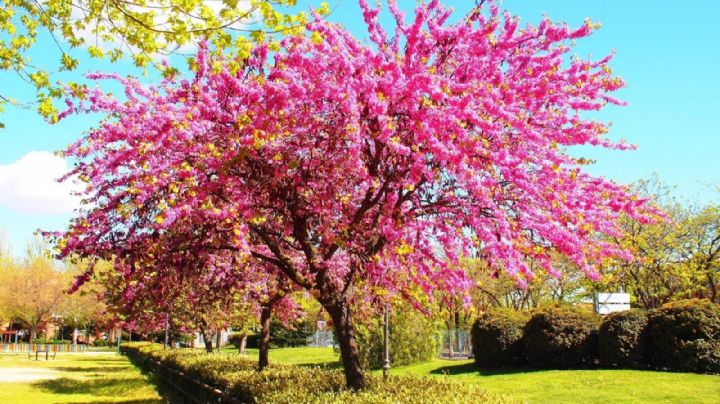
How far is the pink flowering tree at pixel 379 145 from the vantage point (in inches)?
330

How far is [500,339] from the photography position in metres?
21.2

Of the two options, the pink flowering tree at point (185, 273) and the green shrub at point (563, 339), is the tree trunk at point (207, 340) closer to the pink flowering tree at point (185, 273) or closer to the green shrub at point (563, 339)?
the pink flowering tree at point (185, 273)

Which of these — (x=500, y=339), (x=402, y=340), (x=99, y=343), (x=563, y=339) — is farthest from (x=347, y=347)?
(x=99, y=343)

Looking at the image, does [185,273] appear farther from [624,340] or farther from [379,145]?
[624,340]

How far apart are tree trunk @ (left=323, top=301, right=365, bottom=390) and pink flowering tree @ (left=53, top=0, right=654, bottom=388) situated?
1.2 inches

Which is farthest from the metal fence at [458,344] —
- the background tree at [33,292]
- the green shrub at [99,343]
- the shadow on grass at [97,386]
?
the green shrub at [99,343]

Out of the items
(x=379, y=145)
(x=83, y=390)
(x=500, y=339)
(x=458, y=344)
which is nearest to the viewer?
(x=379, y=145)

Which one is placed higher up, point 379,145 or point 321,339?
point 379,145

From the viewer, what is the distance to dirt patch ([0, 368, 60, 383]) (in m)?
28.8

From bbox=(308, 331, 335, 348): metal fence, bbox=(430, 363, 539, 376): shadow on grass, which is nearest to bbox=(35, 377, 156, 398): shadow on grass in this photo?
bbox=(430, 363, 539, 376): shadow on grass

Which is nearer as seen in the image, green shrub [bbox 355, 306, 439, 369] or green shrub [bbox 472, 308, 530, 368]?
green shrub [bbox 472, 308, 530, 368]

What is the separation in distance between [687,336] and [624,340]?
1.78m

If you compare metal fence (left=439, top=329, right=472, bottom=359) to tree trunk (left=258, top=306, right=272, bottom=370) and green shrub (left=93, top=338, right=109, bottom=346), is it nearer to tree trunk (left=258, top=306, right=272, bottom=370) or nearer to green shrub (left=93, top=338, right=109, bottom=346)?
tree trunk (left=258, top=306, right=272, bottom=370)

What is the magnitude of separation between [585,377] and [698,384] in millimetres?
2923
